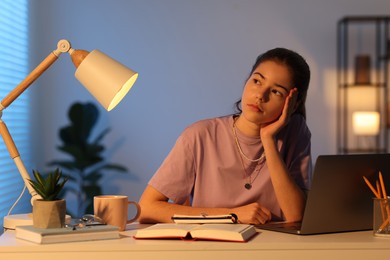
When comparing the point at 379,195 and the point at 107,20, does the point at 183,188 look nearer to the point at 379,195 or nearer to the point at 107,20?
the point at 379,195

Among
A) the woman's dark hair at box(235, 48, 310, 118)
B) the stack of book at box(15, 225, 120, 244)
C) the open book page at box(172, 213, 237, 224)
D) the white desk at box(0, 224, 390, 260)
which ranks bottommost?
the white desk at box(0, 224, 390, 260)

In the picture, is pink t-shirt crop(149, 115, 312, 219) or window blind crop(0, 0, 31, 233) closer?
pink t-shirt crop(149, 115, 312, 219)

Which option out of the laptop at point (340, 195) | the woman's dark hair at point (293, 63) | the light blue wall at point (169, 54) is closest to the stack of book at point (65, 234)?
the laptop at point (340, 195)

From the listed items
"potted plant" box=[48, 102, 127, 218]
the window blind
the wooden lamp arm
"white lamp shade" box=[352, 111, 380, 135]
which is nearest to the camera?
the wooden lamp arm

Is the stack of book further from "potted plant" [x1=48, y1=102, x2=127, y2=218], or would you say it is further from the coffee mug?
"potted plant" [x1=48, y1=102, x2=127, y2=218]

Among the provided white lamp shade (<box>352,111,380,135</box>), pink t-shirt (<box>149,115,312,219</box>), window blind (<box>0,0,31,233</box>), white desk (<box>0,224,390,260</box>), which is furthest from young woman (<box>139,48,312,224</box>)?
white lamp shade (<box>352,111,380,135</box>)

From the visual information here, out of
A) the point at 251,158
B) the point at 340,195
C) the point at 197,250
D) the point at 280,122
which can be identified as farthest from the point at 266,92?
the point at 197,250

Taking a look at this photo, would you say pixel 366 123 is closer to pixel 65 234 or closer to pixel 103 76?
pixel 103 76

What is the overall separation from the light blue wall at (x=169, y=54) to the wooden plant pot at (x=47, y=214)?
3643 mm

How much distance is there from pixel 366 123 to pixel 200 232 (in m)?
3.88

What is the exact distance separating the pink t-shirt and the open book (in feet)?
1.66

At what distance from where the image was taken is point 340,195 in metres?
1.90

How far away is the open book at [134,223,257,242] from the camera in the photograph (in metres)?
1.73

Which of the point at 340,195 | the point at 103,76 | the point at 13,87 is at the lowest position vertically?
the point at 340,195
